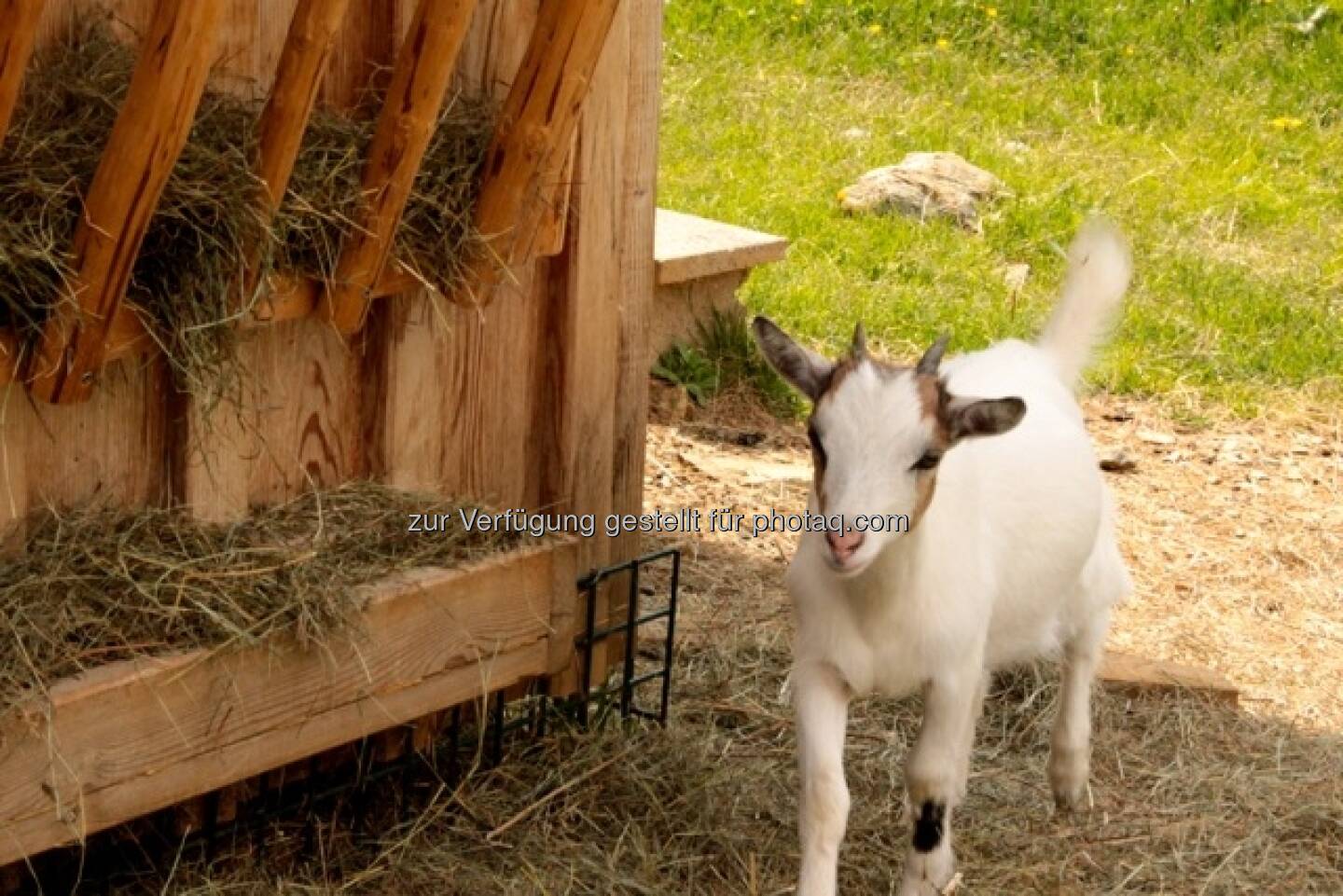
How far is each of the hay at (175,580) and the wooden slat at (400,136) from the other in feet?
1.61

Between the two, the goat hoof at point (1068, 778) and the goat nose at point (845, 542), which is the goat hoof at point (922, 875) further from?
the goat nose at point (845, 542)

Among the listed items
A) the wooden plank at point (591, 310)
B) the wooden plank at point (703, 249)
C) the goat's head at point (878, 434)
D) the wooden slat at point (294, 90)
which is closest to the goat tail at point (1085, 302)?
the wooden plank at point (591, 310)

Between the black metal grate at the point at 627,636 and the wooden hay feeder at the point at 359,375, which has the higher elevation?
the wooden hay feeder at the point at 359,375

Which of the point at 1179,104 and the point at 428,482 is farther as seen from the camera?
the point at 1179,104

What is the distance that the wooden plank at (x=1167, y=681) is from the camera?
575cm

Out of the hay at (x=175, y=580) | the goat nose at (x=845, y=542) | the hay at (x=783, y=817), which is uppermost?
the goat nose at (x=845, y=542)

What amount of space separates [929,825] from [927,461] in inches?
35.2

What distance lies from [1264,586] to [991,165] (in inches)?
146

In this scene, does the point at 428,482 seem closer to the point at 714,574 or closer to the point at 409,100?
the point at 409,100

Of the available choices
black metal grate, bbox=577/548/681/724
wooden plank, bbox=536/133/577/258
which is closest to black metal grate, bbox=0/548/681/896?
black metal grate, bbox=577/548/681/724

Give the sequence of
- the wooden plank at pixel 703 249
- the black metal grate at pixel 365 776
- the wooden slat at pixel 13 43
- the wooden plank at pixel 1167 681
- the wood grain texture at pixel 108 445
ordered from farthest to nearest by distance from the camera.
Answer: the wooden plank at pixel 703 249, the wooden plank at pixel 1167 681, the black metal grate at pixel 365 776, the wood grain texture at pixel 108 445, the wooden slat at pixel 13 43

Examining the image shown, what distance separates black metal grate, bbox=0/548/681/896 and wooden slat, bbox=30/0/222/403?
1040mm

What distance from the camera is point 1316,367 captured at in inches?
326

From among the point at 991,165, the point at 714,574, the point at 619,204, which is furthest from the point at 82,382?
the point at 991,165
